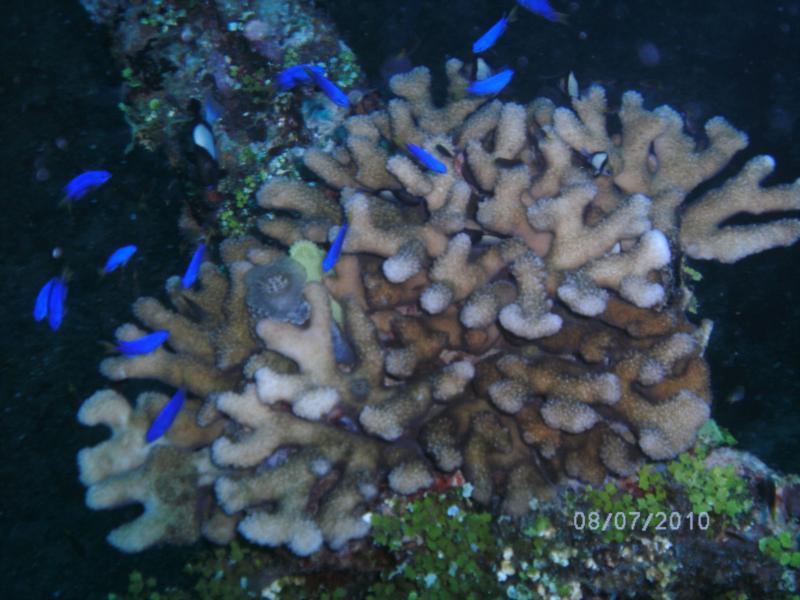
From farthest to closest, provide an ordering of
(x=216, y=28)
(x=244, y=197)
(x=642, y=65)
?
(x=642, y=65), (x=216, y=28), (x=244, y=197)

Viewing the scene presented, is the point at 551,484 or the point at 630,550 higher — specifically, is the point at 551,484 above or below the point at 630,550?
above

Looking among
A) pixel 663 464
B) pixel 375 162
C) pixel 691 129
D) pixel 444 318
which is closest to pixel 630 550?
pixel 663 464

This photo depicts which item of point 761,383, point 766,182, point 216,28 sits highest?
point 216,28

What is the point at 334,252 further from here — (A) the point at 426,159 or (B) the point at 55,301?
(B) the point at 55,301

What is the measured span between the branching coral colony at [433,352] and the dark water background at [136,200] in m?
1.21

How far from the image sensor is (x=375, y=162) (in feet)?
10.9

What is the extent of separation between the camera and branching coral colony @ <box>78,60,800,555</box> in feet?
8.42

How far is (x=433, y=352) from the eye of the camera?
274cm

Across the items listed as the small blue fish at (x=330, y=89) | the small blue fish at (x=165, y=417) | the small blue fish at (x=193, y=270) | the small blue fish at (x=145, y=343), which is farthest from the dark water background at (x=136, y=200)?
the small blue fish at (x=330, y=89)

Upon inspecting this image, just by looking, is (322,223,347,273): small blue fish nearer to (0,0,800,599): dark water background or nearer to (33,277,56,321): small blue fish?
(33,277,56,321): small blue fish

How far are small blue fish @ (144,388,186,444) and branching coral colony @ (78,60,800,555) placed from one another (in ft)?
0.47

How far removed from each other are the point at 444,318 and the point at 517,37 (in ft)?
19.4

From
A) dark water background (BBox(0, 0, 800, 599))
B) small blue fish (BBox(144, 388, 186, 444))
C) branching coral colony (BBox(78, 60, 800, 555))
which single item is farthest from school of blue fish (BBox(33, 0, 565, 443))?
dark water background (BBox(0, 0, 800, 599))

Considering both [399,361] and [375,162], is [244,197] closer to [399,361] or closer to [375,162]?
[375,162]
